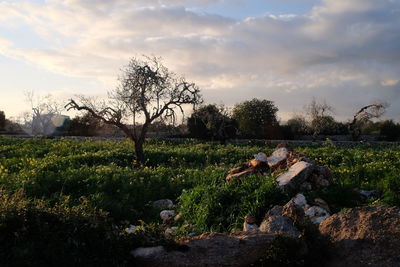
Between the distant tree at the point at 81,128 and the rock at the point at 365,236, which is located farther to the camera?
the distant tree at the point at 81,128

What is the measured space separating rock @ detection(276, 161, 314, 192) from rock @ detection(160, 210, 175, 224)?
247cm

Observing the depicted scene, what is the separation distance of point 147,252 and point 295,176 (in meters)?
5.50

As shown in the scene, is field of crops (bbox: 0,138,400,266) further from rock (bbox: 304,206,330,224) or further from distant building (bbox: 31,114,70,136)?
distant building (bbox: 31,114,70,136)

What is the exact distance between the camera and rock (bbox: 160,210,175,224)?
35.5ft

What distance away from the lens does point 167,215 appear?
436 inches

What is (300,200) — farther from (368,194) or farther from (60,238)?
(60,238)

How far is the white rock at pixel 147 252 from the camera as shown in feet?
19.6

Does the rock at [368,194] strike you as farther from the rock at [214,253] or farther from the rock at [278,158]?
the rock at [214,253]

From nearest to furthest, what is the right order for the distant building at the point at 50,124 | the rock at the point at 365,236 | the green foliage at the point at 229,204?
the rock at the point at 365,236, the green foliage at the point at 229,204, the distant building at the point at 50,124

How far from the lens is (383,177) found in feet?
41.9

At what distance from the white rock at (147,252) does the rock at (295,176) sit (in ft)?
16.2

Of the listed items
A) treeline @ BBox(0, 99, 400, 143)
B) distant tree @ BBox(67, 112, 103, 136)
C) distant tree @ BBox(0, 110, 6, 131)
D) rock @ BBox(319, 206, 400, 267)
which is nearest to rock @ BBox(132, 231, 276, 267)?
rock @ BBox(319, 206, 400, 267)

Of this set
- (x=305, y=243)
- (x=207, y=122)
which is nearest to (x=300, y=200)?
(x=305, y=243)

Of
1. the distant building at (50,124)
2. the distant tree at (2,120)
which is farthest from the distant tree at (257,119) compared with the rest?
the distant tree at (2,120)
